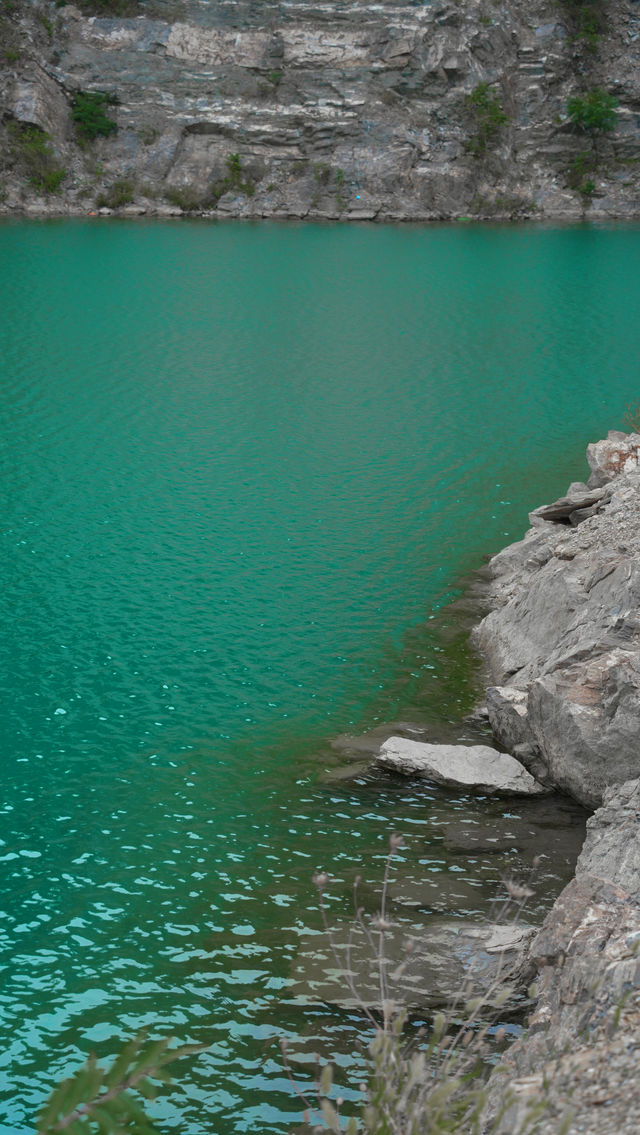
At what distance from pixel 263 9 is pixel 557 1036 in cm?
7803

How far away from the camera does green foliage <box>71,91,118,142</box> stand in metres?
67.4

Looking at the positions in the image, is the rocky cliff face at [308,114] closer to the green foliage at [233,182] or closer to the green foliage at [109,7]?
the green foliage at [233,182]

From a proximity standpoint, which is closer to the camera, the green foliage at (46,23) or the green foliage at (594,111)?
the green foliage at (46,23)

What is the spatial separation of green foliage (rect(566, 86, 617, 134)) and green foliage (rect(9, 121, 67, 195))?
38.1m

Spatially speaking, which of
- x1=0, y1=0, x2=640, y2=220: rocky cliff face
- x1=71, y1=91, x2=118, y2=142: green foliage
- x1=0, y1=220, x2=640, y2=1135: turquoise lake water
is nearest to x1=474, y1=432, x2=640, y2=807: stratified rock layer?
x1=0, y1=220, x2=640, y2=1135: turquoise lake water

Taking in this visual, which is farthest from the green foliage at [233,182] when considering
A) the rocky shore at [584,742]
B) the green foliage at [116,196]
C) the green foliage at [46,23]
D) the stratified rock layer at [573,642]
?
the stratified rock layer at [573,642]

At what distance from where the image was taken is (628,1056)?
15.1ft

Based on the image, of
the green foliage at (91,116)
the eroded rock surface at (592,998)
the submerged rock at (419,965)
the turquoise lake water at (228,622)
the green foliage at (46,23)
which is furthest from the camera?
the green foliage at (46,23)

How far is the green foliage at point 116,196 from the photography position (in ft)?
213

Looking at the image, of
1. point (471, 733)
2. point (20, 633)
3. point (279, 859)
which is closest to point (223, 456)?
point (20, 633)

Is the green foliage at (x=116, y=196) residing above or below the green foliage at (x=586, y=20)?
below

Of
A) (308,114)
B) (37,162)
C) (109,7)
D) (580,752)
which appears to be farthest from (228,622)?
(109,7)

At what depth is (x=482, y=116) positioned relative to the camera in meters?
73.6

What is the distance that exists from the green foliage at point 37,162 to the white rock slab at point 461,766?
205 ft
